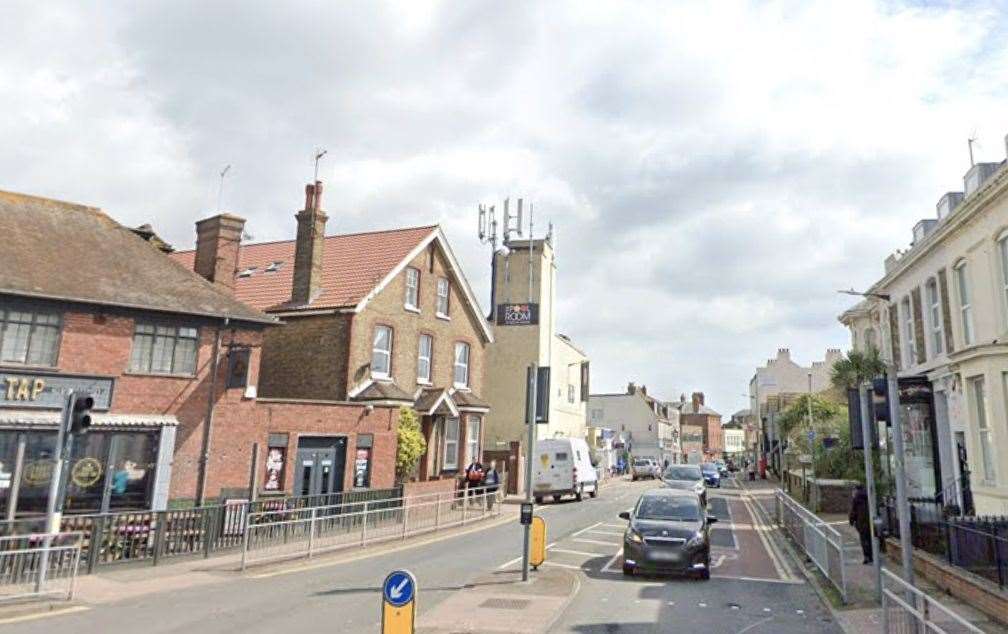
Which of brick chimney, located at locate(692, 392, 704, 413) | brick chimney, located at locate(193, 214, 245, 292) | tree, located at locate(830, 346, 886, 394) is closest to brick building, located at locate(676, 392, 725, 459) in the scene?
brick chimney, located at locate(692, 392, 704, 413)

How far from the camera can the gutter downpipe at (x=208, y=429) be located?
63.0ft

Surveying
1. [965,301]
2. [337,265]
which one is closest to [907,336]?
[965,301]

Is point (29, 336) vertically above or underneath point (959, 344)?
underneath

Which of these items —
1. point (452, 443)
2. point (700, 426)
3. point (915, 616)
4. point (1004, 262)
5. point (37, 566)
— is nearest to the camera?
point (915, 616)

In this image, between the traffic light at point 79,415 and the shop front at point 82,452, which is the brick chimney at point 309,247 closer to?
the shop front at point 82,452

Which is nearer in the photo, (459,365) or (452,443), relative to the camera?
(452,443)

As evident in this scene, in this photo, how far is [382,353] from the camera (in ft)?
90.9

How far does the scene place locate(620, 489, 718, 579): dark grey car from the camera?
42.7 ft

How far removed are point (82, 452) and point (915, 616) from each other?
18356 mm

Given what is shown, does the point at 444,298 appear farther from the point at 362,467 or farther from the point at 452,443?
the point at 362,467

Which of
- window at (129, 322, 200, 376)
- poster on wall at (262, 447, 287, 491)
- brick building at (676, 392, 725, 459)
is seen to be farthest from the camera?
brick building at (676, 392, 725, 459)

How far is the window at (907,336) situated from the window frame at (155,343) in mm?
21945

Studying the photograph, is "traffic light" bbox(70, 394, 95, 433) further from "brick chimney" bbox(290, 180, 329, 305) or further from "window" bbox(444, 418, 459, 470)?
"window" bbox(444, 418, 459, 470)

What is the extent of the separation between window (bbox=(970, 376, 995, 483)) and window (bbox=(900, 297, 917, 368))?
6942 millimetres
